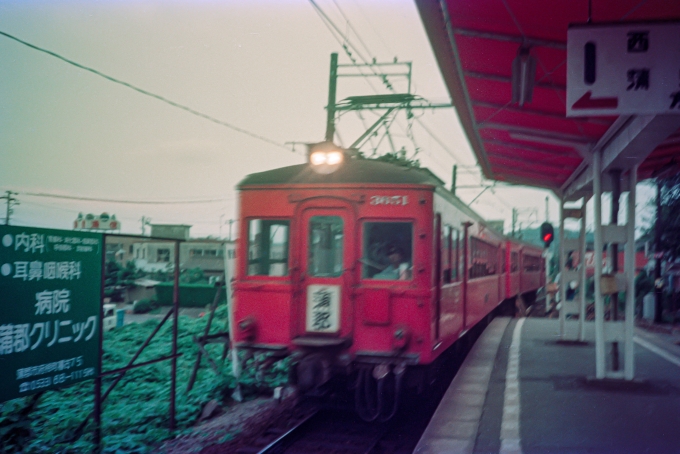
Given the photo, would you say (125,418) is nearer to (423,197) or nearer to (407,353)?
(407,353)

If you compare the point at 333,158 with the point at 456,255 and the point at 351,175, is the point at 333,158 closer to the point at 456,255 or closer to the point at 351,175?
the point at 351,175

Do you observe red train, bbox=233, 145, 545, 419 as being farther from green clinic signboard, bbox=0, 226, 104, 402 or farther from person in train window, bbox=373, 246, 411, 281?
green clinic signboard, bbox=0, 226, 104, 402

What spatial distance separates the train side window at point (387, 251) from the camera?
632cm

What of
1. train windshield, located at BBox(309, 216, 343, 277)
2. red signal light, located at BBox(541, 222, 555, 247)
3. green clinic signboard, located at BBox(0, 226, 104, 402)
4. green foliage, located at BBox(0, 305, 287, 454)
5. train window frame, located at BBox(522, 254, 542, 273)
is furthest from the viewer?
train window frame, located at BBox(522, 254, 542, 273)

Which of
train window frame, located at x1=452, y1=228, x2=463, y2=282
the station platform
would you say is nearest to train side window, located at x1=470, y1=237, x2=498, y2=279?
train window frame, located at x1=452, y1=228, x2=463, y2=282

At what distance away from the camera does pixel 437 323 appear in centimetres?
659

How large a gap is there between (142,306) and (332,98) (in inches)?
808

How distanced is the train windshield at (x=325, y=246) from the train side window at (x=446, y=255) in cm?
126

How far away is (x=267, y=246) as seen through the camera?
6734 millimetres

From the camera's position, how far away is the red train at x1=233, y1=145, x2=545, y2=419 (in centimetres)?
618

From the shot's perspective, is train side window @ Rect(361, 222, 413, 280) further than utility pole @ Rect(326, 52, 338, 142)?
No

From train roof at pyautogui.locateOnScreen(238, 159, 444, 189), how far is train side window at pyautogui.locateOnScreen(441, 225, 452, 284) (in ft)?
2.42

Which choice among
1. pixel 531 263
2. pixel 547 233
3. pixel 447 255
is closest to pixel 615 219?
pixel 447 255

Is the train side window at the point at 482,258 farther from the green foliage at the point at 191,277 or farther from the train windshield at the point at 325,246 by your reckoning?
the green foliage at the point at 191,277
